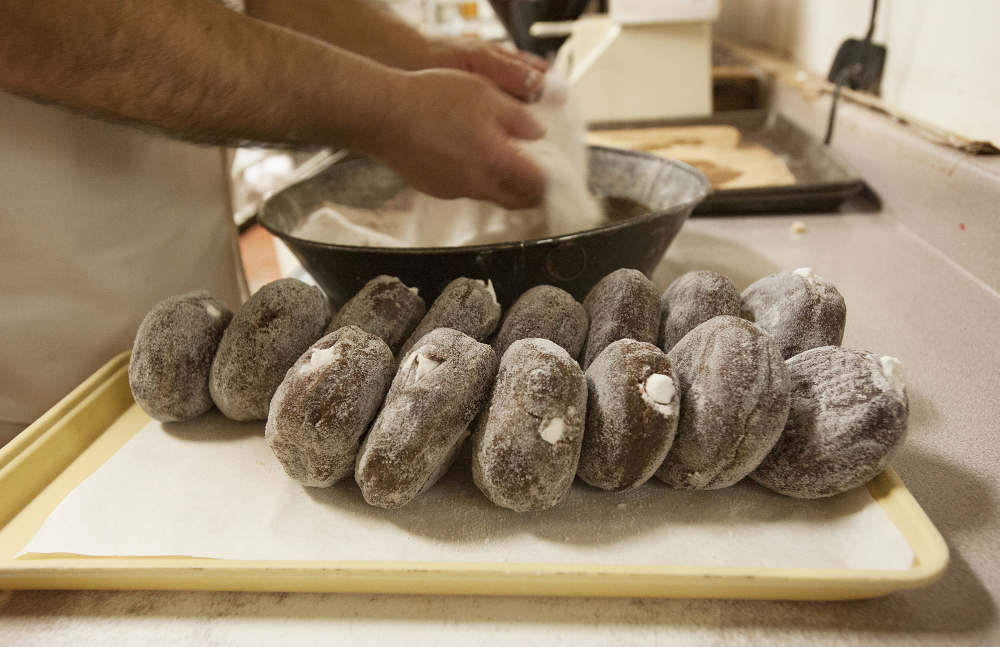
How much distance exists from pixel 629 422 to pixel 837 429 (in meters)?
0.15

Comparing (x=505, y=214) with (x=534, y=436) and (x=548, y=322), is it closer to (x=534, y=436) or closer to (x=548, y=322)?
(x=548, y=322)

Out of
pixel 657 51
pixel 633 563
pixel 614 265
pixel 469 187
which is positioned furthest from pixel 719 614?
pixel 657 51

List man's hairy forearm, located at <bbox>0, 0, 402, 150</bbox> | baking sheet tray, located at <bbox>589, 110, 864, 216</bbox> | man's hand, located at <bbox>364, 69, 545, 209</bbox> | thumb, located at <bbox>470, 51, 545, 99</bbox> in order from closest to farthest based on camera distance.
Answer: man's hairy forearm, located at <bbox>0, 0, 402, 150</bbox>
man's hand, located at <bbox>364, 69, 545, 209</bbox>
thumb, located at <bbox>470, 51, 545, 99</bbox>
baking sheet tray, located at <bbox>589, 110, 864, 216</bbox>

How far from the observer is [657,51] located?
1.50 m

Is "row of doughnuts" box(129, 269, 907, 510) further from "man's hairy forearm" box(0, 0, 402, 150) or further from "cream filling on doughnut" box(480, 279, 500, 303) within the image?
"man's hairy forearm" box(0, 0, 402, 150)

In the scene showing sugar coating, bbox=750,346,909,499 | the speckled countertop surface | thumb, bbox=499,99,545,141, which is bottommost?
the speckled countertop surface

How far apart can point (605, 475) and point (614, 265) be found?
1.01 ft

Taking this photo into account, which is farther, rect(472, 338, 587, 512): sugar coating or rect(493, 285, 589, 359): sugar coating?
rect(493, 285, 589, 359): sugar coating

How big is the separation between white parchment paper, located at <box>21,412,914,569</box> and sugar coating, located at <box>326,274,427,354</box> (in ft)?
0.45

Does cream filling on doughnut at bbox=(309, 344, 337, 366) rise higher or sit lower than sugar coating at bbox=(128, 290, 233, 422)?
higher

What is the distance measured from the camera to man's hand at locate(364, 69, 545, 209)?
2.10 ft

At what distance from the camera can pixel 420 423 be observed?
0.44 m

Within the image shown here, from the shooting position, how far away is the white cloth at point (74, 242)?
647mm

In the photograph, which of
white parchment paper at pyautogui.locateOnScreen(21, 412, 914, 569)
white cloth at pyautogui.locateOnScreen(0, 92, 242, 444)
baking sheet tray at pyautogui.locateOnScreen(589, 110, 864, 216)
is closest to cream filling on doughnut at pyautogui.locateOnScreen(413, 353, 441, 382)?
white parchment paper at pyautogui.locateOnScreen(21, 412, 914, 569)
